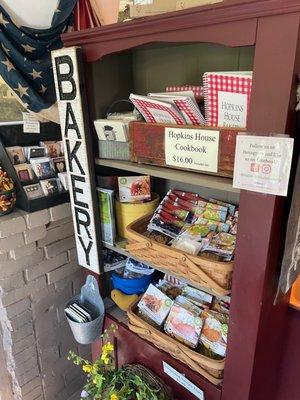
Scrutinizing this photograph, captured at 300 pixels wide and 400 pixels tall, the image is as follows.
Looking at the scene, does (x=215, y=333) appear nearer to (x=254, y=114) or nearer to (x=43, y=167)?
(x=254, y=114)

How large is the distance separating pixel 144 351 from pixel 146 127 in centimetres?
86

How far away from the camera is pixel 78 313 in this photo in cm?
134

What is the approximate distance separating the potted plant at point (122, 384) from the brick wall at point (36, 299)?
0.43m

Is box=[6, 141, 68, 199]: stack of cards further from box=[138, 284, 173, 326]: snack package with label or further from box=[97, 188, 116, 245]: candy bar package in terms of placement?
box=[138, 284, 173, 326]: snack package with label

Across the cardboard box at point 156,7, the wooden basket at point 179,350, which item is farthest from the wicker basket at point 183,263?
the cardboard box at point 156,7

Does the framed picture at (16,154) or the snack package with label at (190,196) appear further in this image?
the framed picture at (16,154)

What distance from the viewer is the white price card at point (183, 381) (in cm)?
105

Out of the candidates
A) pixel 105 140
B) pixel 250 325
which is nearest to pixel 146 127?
pixel 105 140

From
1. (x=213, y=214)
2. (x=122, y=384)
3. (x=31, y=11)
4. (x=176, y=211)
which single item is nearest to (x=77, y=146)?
(x=176, y=211)

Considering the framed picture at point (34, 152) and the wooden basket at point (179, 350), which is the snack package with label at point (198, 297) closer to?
the wooden basket at point (179, 350)

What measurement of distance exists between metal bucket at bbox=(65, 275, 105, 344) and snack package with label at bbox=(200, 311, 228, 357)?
478 mm

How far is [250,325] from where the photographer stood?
0.86 meters

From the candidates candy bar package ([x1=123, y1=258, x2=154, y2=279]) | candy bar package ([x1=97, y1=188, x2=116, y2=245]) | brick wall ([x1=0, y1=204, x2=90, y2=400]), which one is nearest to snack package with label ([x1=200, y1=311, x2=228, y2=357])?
candy bar package ([x1=123, y1=258, x2=154, y2=279])

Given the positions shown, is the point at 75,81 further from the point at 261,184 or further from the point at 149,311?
the point at 149,311
